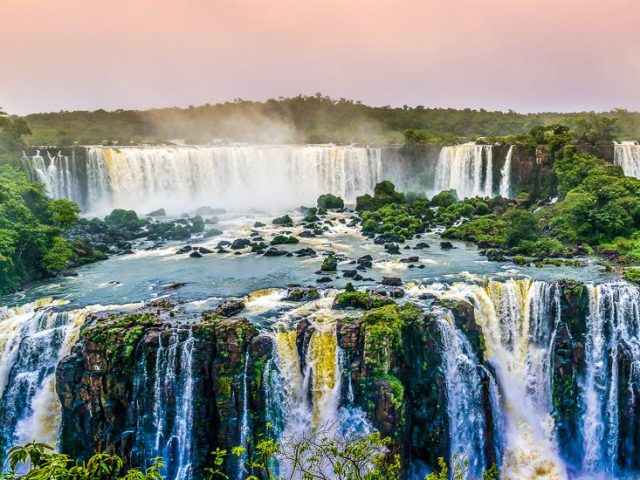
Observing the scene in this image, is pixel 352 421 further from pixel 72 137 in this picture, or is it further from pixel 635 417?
pixel 72 137

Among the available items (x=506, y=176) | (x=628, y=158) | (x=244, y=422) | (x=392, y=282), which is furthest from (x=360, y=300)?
(x=628, y=158)

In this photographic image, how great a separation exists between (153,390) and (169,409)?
0.67 meters

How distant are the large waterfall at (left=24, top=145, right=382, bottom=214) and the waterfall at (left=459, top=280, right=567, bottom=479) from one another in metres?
27.1

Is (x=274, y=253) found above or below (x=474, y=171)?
below

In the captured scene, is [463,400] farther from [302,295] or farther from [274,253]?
[274,253]

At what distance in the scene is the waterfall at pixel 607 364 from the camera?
17.5 m

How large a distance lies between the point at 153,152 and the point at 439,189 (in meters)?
21.8

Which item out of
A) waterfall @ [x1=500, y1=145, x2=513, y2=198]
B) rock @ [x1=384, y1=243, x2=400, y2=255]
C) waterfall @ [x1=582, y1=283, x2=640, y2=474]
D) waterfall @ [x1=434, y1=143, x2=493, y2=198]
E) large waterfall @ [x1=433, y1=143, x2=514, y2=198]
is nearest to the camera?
waterfall @ [x1=582, y1=283, x2=640, y2=474]

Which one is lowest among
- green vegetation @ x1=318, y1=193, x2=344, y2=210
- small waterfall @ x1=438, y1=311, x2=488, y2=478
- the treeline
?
small waterfall @ x1=438, y1=311, x2=488, y2=478

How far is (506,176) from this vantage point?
40.0m

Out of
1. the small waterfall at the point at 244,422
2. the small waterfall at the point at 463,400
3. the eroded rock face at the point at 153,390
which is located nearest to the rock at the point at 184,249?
the eroded rock face at the point at 153,390

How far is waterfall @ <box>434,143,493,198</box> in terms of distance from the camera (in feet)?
134

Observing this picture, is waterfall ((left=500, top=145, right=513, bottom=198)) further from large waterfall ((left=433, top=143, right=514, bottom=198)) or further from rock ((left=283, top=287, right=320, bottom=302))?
rock ((left=283, top=287, right=320, bottom=302))

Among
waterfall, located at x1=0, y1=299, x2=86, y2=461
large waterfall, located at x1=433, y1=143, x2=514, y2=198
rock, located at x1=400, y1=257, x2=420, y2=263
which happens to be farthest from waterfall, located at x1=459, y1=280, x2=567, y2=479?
large waterfall, located at x1=433, y1=143, x2=514, y2=198
